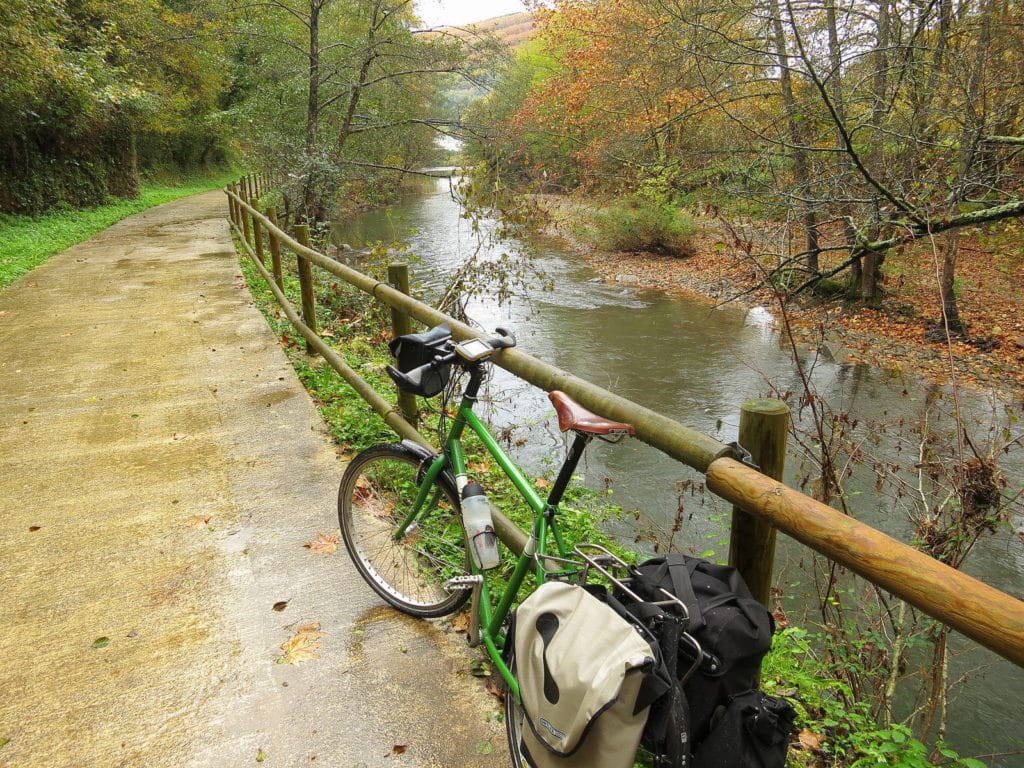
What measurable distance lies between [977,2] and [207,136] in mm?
32852

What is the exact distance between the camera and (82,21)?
648 inches

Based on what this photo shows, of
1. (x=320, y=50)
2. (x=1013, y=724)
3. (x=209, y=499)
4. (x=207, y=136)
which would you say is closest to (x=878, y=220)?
(x=1013, y=724)

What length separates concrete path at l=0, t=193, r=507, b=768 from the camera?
210 centimetres

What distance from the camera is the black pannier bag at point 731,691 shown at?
4.06 ft

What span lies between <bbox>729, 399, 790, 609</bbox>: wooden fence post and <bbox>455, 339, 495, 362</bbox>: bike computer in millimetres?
849

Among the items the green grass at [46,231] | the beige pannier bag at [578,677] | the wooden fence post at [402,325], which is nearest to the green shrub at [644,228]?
the green grass at [46,231]

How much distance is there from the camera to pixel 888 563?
118 centimetres

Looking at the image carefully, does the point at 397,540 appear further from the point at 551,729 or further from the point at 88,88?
the point at 88,88

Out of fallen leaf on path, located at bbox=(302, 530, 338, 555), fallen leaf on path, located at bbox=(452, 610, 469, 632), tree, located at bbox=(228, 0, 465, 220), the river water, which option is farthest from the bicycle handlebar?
tree, located at bbox=(228, 0, 465, 220)

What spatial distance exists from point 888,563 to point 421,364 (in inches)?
61.2

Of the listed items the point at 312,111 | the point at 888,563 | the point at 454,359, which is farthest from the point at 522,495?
the point at 312,111

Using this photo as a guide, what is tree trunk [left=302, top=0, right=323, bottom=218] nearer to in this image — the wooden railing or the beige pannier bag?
the wooden railing

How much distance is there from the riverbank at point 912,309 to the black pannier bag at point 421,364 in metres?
5.11

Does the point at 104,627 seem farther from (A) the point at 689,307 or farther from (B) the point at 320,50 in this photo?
(B) the point at 320,50
